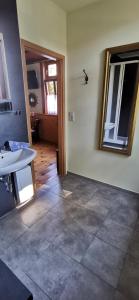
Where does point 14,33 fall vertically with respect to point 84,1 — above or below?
below

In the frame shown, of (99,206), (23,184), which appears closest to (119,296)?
(99,206)

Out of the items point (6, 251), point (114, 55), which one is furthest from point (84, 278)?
point (114, 55)

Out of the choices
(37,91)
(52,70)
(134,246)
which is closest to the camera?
→ (134,246)

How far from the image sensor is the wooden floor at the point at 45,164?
2932mm

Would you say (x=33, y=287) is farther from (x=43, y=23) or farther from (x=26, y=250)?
(x=43, y=23)

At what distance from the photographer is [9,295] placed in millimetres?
716

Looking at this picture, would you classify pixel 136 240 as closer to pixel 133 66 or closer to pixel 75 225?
pixel 75 225

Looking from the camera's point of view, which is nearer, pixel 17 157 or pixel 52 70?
pixel 17 157

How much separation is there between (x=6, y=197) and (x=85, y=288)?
1250 mm

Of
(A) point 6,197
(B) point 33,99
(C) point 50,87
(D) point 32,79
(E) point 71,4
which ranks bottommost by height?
(A) point 6,197

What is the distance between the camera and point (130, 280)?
4.32 feet

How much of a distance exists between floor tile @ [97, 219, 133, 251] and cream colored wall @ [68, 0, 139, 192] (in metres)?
0.75

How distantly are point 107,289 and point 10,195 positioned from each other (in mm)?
1383

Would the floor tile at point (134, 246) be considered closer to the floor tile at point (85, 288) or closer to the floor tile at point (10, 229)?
the floor tile at point (85, 288)
